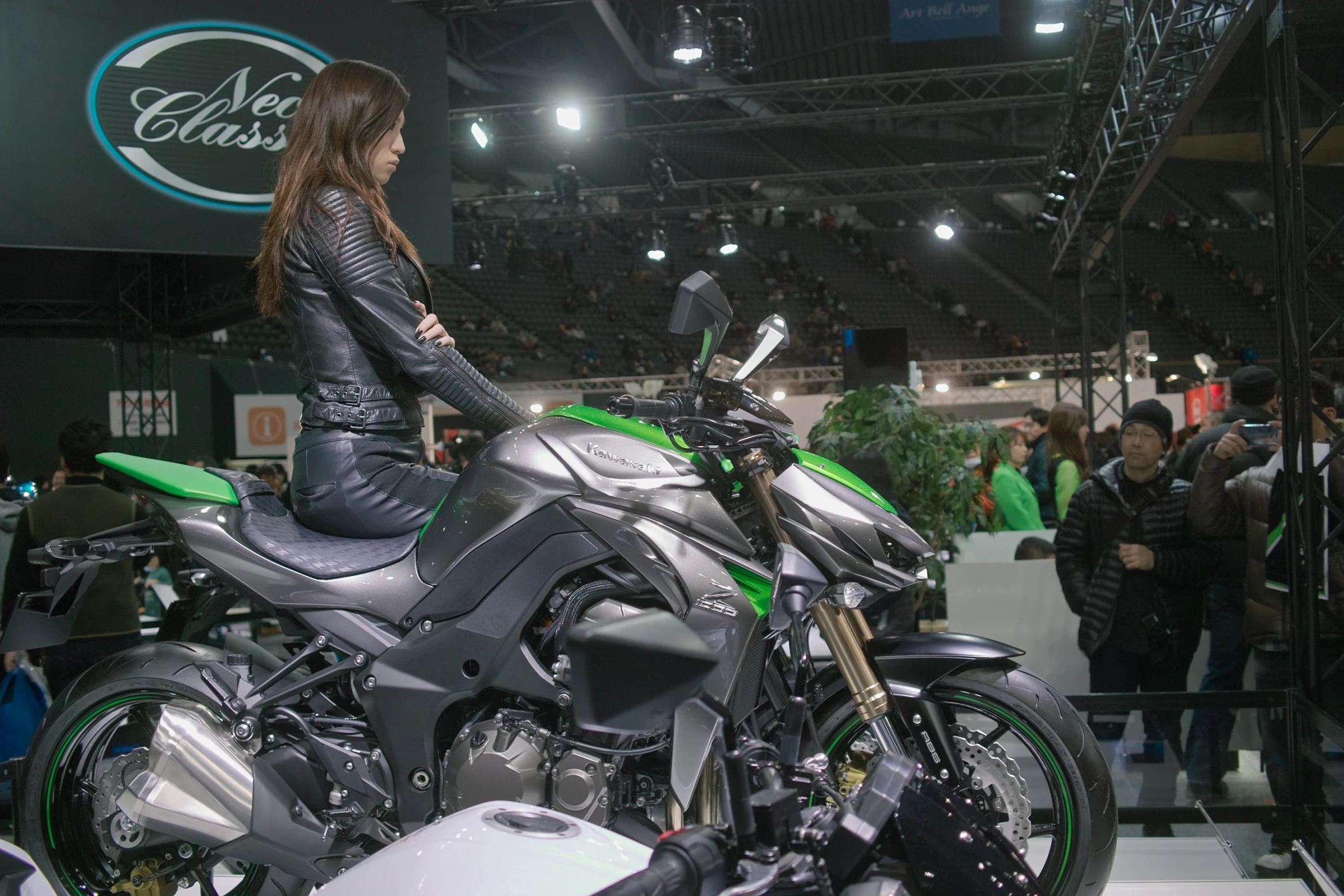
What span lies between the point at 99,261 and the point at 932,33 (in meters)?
8.44

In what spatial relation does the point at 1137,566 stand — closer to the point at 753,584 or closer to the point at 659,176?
the point at 753,584

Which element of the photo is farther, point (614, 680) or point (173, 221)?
point (173, 221)

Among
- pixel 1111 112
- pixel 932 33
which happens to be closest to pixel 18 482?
pixel 932 33

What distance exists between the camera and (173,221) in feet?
21.2

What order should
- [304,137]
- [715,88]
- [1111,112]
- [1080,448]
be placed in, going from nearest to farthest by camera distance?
[304,137], [1080,448], [1111,112], [715,88]

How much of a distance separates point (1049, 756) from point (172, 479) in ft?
6.28

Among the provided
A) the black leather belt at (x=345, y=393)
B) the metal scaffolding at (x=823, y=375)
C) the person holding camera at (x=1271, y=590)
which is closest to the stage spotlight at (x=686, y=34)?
the metal scaffolding at (x=823, y=375)

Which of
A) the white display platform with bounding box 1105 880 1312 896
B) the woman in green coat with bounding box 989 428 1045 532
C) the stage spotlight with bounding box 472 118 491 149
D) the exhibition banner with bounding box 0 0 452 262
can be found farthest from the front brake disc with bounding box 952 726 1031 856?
the stage spotlight with bounding box 472 118 491 149

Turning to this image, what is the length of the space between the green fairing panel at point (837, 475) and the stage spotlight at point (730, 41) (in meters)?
9.93

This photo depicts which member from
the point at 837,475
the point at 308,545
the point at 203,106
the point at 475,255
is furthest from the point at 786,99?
the point at 308,545

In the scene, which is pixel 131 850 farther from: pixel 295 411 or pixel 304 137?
pixel 295 411

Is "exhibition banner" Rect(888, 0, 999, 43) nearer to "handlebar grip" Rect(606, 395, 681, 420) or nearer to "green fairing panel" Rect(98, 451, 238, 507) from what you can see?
"handlebar grip" Rect(606, 395, 681, 420)

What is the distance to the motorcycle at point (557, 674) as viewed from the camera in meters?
2.01

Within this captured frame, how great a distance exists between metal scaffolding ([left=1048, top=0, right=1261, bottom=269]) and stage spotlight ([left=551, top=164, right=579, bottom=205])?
6.51 metres
